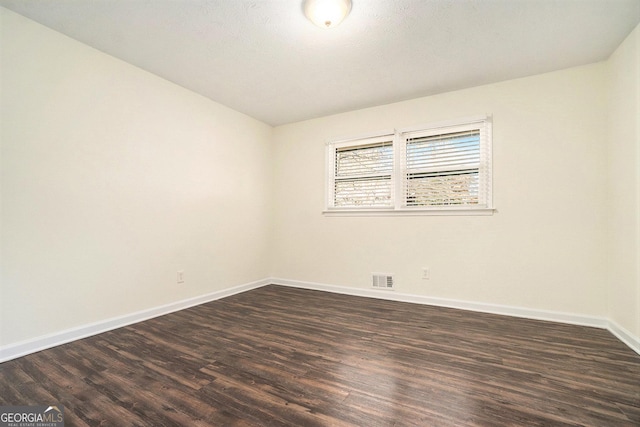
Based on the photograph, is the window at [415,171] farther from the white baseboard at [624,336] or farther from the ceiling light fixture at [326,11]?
the ceiling light fixture at [326,11]

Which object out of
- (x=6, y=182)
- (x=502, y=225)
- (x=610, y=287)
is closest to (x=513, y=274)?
(x=502, y=225)

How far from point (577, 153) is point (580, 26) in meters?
1.19

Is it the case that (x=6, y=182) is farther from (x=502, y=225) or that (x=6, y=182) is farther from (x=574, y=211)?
(x=574, y=211)

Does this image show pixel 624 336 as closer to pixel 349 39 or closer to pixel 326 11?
pixel 349 39

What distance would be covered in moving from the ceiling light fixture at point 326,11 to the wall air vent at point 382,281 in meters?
2.93

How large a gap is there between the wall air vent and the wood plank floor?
0.89 meters

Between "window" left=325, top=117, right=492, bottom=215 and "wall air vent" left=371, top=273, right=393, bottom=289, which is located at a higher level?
"window" left=325, top=117, right=492, bottom=215

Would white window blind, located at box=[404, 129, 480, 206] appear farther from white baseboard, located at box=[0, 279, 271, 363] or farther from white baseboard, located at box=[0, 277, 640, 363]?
white baseboard, located at box=[0, 279, 271, 363]

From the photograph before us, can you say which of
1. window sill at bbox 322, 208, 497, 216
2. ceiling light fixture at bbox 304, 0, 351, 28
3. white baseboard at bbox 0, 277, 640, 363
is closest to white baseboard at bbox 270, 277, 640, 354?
white baseboard at bbox 0, 277, 640, 363

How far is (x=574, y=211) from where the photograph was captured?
2.85 metres

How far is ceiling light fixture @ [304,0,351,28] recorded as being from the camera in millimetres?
1985

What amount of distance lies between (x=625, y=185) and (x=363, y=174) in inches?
104

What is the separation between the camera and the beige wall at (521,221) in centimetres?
281

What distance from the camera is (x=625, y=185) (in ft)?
8.02
